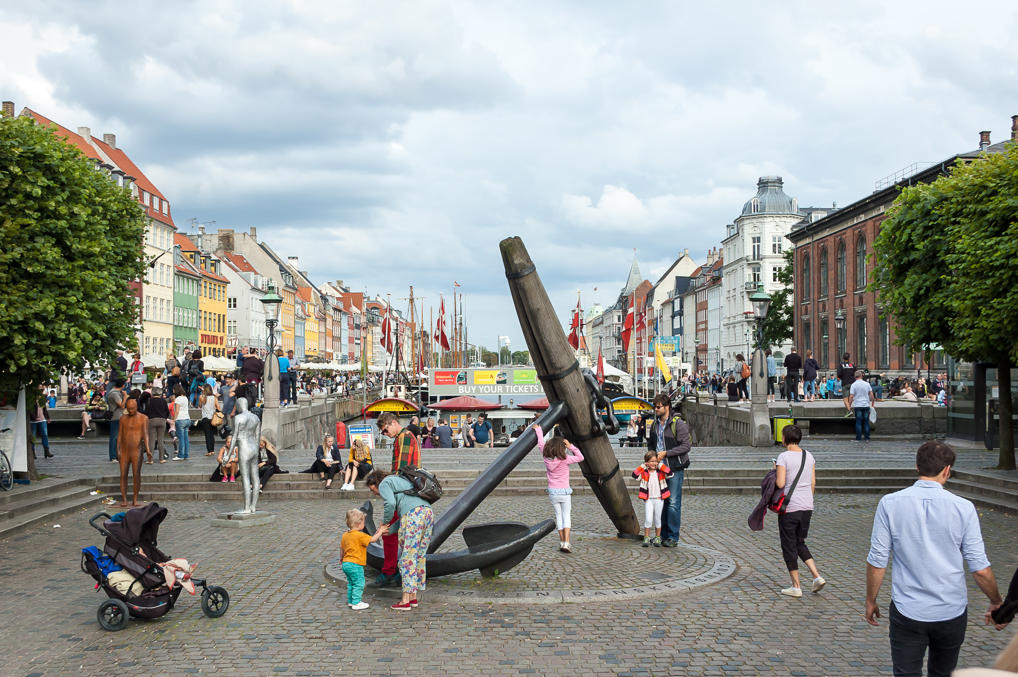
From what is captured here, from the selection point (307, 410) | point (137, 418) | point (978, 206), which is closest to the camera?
point (137, 418)

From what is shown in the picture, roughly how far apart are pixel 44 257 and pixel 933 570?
46.6 feet

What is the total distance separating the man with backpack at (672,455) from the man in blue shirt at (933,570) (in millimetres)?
6256

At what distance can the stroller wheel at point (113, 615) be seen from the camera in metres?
8.06

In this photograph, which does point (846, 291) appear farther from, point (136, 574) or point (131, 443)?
point (136, 574)

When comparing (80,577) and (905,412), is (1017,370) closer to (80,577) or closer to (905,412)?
(905,412)

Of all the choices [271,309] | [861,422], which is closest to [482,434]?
[271,309]

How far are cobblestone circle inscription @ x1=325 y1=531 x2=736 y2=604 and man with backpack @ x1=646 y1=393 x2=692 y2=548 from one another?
26 centimetres

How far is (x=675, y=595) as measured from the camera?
365 inches

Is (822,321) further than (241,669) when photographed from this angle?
Yes

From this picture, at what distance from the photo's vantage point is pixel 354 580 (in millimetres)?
8781

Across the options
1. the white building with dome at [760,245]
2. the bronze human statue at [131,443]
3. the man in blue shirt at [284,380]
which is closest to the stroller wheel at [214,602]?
the bronze human statue at [131,443]

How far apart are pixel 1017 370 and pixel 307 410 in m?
27.5

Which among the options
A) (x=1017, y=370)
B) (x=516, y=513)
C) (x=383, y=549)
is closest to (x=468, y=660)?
(x=383, y=549)

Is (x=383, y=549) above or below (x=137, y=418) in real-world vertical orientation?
below
